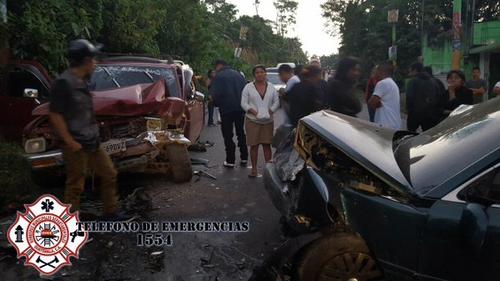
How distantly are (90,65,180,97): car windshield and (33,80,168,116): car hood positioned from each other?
1295mm

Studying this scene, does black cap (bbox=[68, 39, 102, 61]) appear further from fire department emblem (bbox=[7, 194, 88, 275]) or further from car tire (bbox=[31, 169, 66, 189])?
car tire (bbox=[31, 169, 66, 189])

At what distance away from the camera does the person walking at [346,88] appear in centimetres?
555

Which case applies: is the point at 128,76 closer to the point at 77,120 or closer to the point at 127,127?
the point at 127,127

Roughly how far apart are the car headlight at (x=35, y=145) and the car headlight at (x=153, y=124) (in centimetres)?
120

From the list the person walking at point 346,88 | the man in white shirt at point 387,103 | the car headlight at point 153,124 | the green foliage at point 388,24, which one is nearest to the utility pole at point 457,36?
the man in white shirt at point 387,103

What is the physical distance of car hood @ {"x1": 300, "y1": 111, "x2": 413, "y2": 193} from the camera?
2.88 metres

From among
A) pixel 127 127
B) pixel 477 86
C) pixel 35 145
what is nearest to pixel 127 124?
pixel 127 127

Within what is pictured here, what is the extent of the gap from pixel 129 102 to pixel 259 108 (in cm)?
202

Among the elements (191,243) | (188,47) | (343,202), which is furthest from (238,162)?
(188,47)

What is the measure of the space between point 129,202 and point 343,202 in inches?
133

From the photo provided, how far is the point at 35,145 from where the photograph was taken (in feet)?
18.2

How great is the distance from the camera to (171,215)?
541 cm

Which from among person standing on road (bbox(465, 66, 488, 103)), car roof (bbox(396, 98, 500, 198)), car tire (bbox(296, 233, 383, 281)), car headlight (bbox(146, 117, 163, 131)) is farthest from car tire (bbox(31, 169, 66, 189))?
person standing on road (bbox(465, 66, 488, 103))

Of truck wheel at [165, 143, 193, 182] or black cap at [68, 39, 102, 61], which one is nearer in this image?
black cap at [68, 39, 102, 61]
